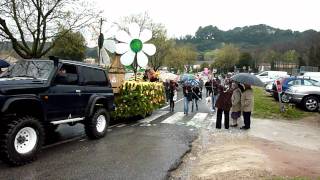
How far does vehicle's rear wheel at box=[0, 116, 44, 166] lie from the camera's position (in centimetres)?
796

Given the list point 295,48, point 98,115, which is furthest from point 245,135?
point 295,48

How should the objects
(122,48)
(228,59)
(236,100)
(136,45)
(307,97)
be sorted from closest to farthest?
(236,100) < (122,48) < (136,45) < (307,97) < (228,59)

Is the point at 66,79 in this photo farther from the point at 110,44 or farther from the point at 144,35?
the point at 144,35

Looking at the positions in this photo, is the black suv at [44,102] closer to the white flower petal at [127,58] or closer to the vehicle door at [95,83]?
the vehicle door at [95,83]

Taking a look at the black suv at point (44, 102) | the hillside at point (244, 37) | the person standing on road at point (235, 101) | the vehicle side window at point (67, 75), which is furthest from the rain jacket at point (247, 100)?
the hillside at point (244, 37)

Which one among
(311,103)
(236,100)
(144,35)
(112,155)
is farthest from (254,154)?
(311,103)

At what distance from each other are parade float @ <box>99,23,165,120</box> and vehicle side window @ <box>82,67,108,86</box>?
7.81 feet

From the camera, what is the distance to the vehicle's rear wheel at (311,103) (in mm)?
19859

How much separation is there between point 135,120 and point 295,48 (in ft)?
318

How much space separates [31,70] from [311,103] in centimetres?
1417

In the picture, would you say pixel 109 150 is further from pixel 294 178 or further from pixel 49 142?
pixel 294 178

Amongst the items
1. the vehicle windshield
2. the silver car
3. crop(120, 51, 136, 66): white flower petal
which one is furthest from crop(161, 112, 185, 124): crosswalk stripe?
the vehicle windshield

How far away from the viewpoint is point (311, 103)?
19.9m

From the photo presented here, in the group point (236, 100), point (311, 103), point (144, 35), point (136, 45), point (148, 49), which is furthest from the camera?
point (311, 103)
